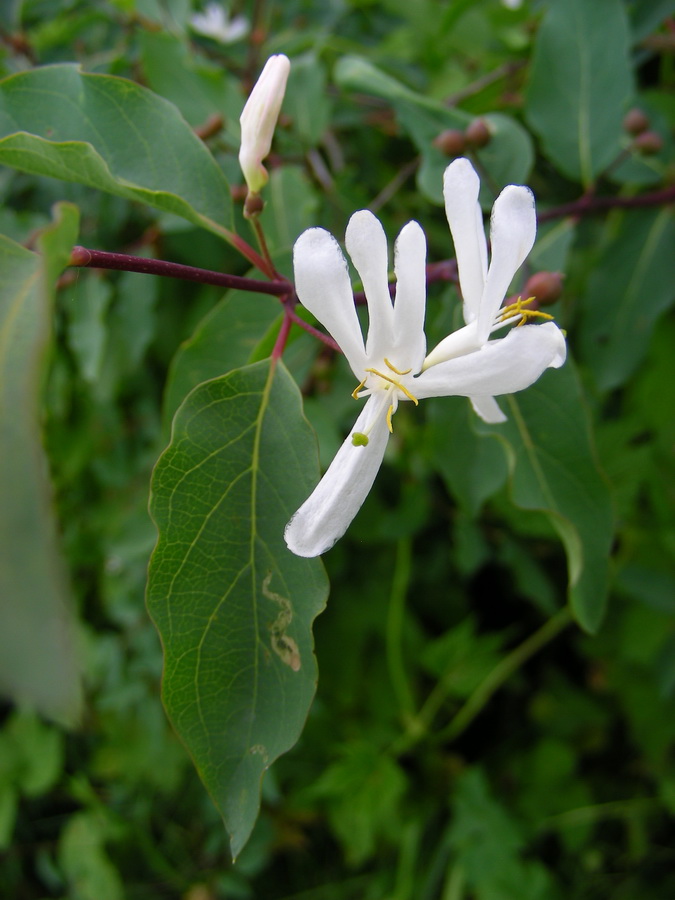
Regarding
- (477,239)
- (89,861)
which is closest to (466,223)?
(477,239)

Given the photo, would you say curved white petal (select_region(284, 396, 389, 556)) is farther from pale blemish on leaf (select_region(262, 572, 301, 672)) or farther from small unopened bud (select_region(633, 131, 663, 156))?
small unopened bud (select_region(633, 131, 663, 156))

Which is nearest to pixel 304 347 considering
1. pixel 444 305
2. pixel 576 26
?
pixel 444 305

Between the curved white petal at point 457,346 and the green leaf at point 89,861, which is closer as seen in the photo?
the curved white petal at point 457,346

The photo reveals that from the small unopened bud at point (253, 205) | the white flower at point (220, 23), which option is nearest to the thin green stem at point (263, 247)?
the small unopened bud at point (253, 205)

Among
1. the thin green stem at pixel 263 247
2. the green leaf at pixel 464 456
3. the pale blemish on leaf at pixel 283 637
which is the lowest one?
the green leaf at pixel 464 456

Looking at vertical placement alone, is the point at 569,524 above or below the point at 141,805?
above

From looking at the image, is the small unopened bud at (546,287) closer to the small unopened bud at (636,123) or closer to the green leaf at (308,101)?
the small unopened bud at (636,123)

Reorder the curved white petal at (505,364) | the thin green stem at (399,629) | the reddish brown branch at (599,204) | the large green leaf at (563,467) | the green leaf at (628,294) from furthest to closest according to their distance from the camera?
the thin green stem at (399,629), the green leaf at (628,294), the reddish brown branch at (599,204), the large green leaf at (563,467), the curved white petal at (505,364)

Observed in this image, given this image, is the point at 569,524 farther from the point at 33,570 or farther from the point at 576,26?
the point at 576,26
